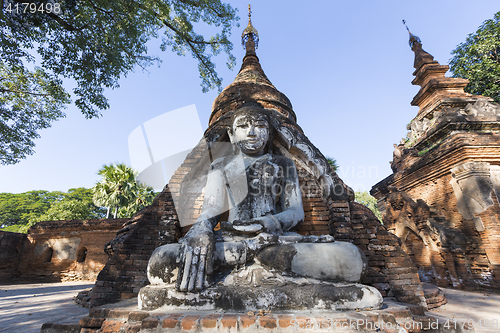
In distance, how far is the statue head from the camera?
368 cm

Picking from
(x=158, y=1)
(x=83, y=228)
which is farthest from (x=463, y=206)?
(x=83, y=228)

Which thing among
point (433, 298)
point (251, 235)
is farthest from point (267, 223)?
point (433, 298)

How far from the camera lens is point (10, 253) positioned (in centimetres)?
1162

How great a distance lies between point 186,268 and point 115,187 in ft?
64.5

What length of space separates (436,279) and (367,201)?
38.1 metres

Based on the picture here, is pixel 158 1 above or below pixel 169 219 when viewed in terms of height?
above

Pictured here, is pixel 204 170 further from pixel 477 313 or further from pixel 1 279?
pixel 1 279

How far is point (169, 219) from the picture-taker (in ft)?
13.5

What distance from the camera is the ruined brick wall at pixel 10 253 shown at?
445 inches

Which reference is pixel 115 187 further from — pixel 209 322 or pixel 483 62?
pixel 483 62

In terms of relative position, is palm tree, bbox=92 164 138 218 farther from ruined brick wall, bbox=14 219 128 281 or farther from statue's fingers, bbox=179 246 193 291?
statue's fingers, bbox=179 246 193 291

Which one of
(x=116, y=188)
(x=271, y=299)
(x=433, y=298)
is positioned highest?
(x=116, y=188)

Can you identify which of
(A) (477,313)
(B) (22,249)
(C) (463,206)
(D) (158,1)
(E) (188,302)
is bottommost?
(A) (477,313)

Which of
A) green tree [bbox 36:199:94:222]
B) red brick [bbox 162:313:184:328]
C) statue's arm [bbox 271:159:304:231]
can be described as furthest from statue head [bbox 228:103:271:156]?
green tree [bbox 36:199:94:222]
